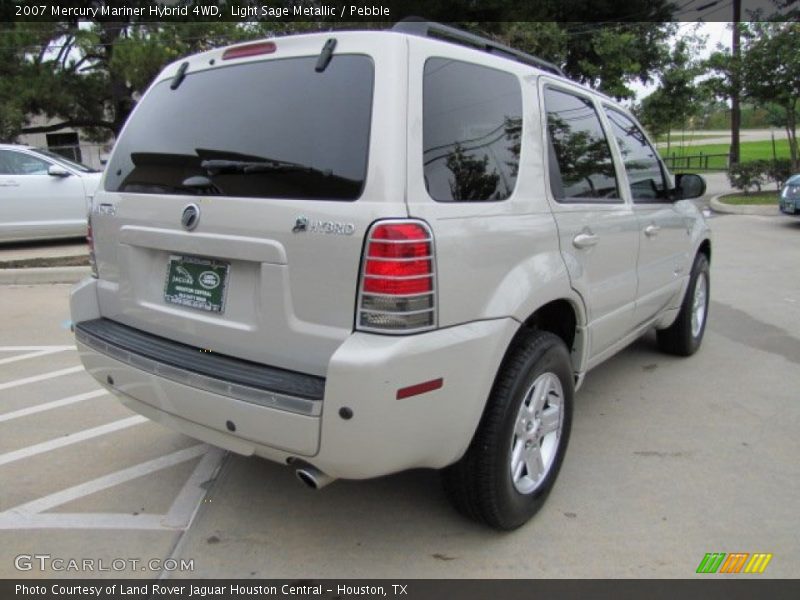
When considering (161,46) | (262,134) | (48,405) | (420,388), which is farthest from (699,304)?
(161,46)

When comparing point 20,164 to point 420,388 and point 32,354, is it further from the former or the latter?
point 420,388

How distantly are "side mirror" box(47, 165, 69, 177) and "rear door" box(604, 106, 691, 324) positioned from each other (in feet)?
27.9

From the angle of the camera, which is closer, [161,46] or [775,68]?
[775,68]

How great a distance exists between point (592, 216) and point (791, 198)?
10280mm

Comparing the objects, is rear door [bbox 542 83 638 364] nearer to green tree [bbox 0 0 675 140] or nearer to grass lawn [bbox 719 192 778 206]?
grass lawn [bbox 719 192 778 206]

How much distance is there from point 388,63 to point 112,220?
1.44 m

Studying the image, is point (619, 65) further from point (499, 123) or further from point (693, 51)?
point (499, 123)

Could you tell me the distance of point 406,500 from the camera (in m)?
3.03

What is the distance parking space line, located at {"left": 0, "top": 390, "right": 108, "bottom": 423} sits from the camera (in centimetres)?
404

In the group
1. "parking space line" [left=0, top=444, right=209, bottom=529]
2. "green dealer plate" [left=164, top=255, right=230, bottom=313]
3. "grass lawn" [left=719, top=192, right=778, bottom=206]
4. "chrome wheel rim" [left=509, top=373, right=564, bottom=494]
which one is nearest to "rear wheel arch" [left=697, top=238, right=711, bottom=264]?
"chrome wheel rim" [left=509, top=373, right=564, bottom=494]

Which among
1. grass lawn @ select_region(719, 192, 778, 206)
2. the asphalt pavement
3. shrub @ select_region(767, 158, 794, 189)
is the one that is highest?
shrub @ select_region(767, 158, 794, 189)

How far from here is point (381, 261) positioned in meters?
2.12

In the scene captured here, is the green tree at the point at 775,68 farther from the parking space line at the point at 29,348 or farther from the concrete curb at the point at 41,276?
the parking space line at the point at 29,348

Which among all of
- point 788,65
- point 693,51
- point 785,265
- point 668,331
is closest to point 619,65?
point 693,51
